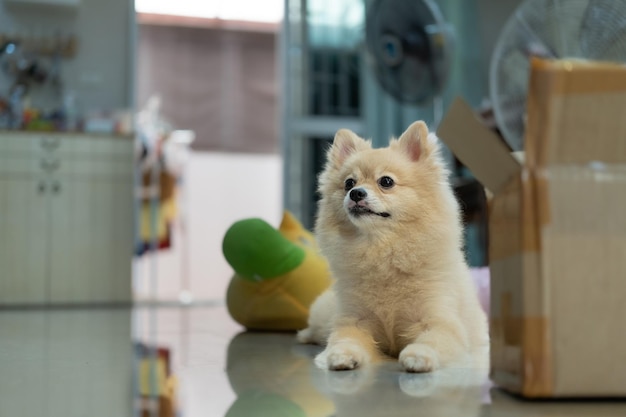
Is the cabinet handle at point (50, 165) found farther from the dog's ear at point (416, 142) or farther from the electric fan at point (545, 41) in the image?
the dog's ear at point (416, 142)

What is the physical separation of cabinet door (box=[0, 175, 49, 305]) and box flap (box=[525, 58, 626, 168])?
4.36 metres

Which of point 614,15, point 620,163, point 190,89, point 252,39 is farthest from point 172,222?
point 620,163

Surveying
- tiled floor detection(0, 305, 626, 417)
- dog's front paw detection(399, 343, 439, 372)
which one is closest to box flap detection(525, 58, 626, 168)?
tiled floor detection(0, 305, 626, 417)

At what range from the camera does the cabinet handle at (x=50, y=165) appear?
5000mm

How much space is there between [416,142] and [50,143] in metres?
3.80

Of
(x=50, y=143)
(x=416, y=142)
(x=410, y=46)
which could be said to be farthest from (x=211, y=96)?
(x=416, y=142)

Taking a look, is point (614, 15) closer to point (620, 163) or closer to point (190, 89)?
point (620, 163)

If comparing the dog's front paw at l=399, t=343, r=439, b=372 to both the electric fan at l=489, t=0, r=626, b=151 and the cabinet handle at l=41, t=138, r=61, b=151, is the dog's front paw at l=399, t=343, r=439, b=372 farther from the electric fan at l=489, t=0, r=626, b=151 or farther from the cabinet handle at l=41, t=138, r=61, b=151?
the cabinet handle at l=41, t=138, r=61, b=151

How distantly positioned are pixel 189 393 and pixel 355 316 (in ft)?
1.64

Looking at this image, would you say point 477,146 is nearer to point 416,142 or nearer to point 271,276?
point 416,142

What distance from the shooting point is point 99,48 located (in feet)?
18.9

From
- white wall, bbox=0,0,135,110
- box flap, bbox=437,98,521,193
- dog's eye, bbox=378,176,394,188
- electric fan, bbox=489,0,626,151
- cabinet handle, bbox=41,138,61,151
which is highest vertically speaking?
white wall, bbox=0,0,135,110

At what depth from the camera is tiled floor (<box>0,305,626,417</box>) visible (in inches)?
47.2

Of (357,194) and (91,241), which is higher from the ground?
(357,194)
